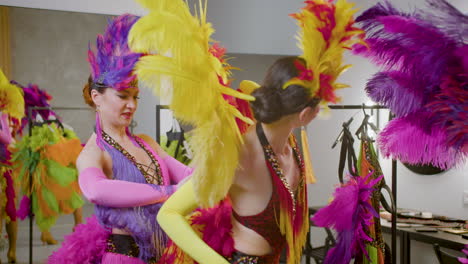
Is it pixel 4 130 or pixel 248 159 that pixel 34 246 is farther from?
pixel 248 159

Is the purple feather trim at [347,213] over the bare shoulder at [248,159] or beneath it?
beneath

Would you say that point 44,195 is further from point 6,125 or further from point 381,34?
point 381,34

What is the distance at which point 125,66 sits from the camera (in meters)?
1.78

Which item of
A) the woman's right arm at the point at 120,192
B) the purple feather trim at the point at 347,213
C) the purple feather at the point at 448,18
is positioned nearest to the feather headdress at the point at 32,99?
the woman's right arm at the point at 120,192

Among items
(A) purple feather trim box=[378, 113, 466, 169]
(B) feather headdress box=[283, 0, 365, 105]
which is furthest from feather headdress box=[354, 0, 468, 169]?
(B) feather headdress box=[283, 0, 365, 105]

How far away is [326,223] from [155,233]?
583 millimetres

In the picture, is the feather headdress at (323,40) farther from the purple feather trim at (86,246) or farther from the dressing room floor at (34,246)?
the dressing room floor at (34,246)

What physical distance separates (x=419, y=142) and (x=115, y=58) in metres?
1.08

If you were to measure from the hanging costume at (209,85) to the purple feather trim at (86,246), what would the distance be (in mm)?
674

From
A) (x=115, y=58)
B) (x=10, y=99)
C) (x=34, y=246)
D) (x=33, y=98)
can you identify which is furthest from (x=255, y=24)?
(x=115, y=58)

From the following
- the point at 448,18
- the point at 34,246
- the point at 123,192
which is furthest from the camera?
the point at 34,246

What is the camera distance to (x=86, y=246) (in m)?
A: 1.82

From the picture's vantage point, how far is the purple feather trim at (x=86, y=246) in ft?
5.90

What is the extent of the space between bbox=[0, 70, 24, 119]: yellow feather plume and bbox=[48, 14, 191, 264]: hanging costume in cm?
175
